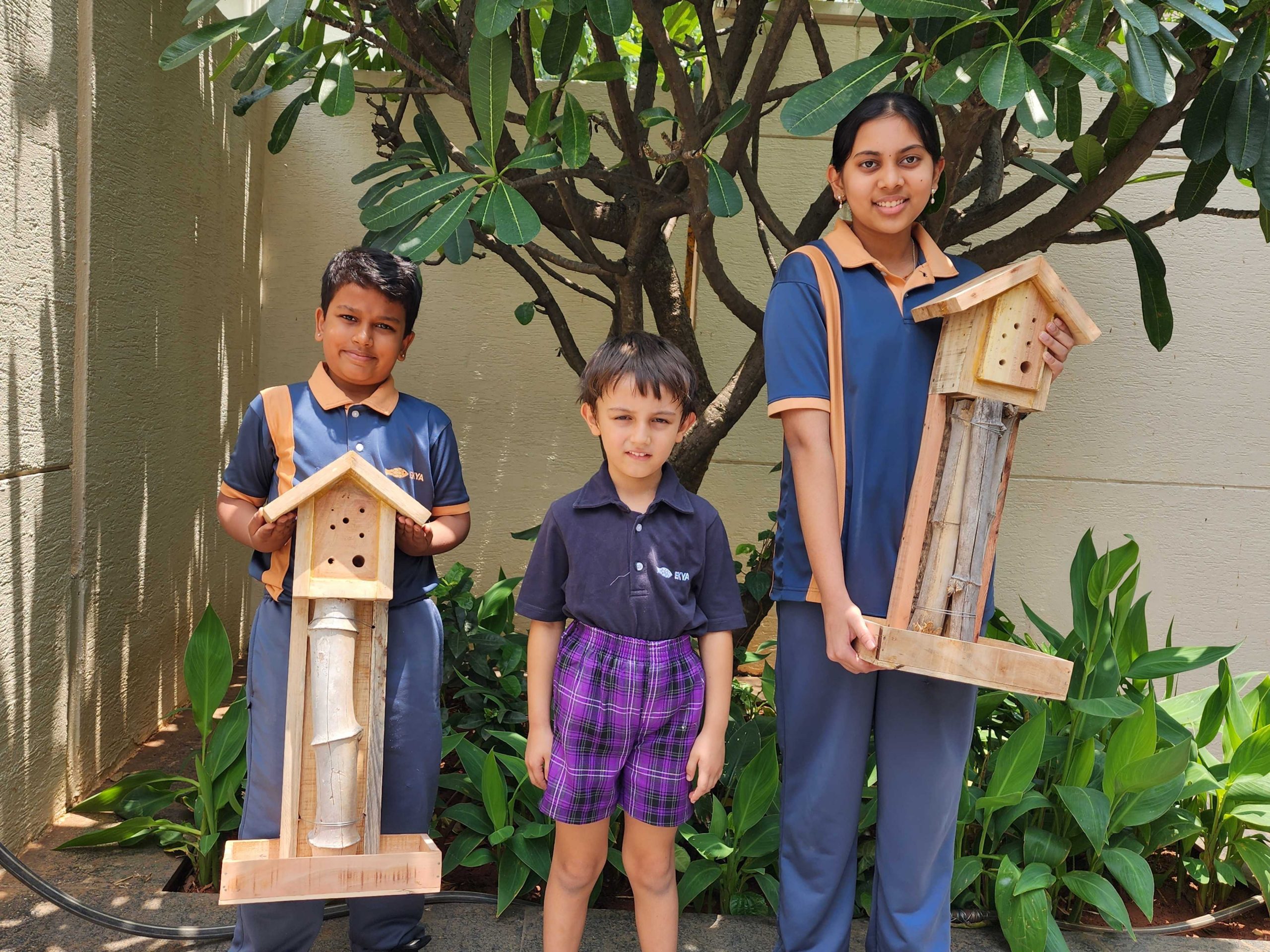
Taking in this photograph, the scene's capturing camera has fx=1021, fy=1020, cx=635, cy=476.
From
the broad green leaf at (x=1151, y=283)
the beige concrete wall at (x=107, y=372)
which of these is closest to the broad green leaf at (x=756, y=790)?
the broad green leaf at (x=1151, y=283)

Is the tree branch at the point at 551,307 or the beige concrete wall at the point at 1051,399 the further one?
the beige concrete wall at the point at 1051,399

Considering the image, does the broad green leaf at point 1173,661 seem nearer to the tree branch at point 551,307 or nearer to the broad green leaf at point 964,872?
the broad green leaf at point 964,872

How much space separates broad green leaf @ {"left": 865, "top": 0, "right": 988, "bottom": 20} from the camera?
187 cm

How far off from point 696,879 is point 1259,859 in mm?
1508

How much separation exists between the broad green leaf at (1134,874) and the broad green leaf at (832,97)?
76.6 inches

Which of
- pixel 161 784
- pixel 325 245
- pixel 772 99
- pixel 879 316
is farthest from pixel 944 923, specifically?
pixel 325 245

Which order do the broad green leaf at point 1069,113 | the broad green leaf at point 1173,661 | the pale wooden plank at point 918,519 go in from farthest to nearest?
the broad green leaf at point 1173,661, the broad green leaf at point 1069,113, the pale wooden plank at point 918,519

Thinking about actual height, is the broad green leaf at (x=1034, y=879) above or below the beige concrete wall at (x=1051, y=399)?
below

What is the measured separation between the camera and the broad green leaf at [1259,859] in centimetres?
269

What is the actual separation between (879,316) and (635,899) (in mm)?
1276

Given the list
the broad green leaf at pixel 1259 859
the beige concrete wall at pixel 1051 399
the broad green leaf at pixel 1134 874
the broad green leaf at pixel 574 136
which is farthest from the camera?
the beige concrete wall at pixel 1051 399

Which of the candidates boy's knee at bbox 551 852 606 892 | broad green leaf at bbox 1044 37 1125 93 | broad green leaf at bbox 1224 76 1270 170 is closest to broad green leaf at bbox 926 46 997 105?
broad green leaf at bbox 1044 37 1125 93

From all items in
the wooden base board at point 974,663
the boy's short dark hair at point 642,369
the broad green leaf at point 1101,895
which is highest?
the boy's short dark hair at point 642,369

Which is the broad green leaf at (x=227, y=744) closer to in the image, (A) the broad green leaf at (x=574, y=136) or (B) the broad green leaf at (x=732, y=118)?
(A) the broad green leaf at (x=574, y=136)
